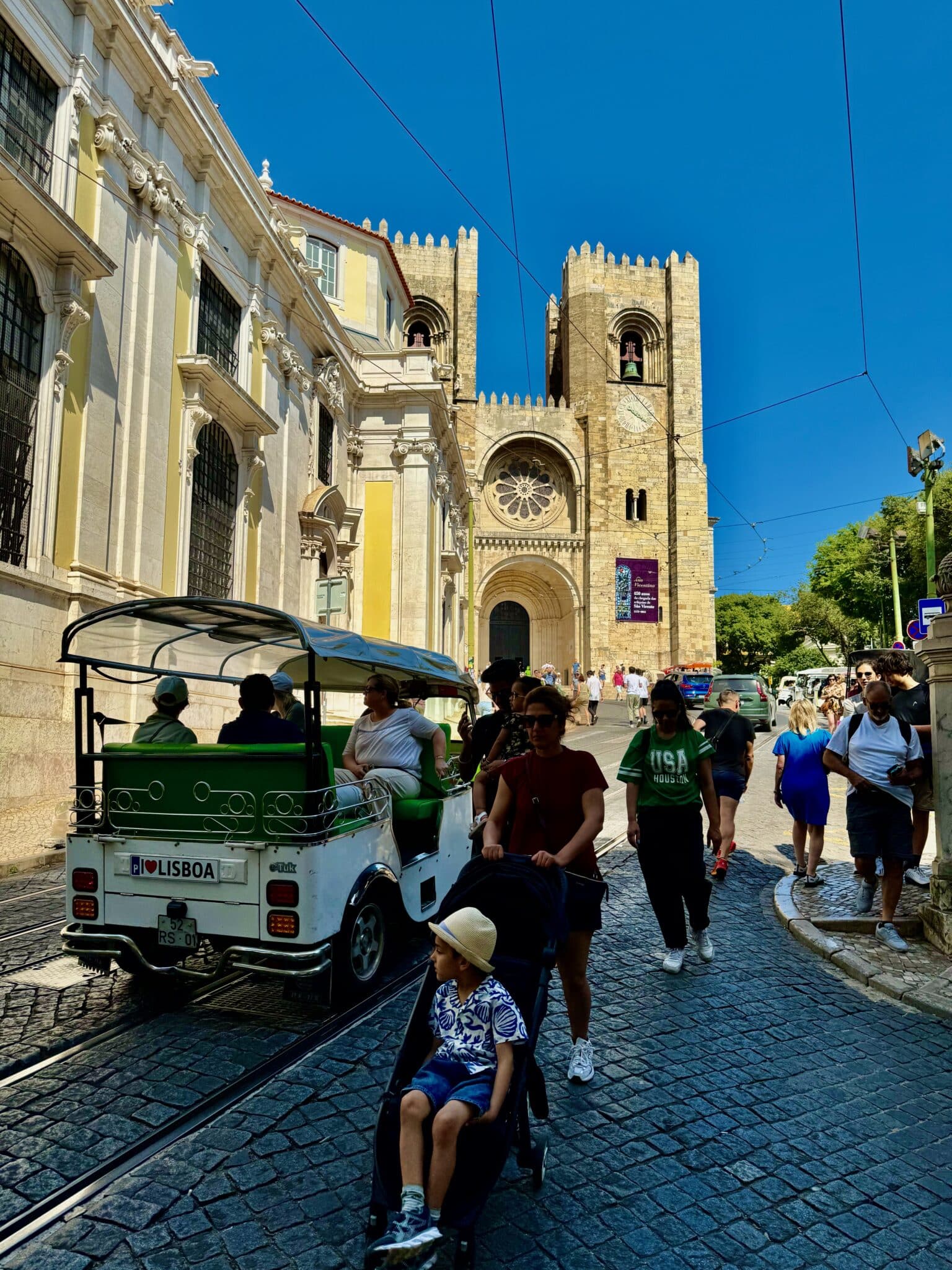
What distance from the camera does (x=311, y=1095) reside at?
11.1 ft

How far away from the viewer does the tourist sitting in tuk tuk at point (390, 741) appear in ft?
18.0

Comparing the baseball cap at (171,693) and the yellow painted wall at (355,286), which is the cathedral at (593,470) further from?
the baseball cap at (171,693)

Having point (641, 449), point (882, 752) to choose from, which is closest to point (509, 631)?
point (641, 449)

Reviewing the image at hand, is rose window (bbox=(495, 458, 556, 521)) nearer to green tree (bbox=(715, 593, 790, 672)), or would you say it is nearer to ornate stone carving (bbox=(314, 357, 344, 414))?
green tree (bbox=(715, 593, 790, 672))

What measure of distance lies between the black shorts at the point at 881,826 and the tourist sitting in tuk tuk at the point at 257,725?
150 inches

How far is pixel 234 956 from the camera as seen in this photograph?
4027mm

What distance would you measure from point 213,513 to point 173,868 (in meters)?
13.3

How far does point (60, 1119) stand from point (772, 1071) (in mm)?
2902

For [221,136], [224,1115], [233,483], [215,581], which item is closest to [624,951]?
[224,1115]

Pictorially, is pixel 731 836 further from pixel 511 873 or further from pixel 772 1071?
pixel 511 873

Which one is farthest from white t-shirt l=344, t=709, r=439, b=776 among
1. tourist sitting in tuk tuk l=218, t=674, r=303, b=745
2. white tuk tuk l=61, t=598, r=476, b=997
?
tourist sitting in tuk tuk l=218, t=674, r=303, b=745

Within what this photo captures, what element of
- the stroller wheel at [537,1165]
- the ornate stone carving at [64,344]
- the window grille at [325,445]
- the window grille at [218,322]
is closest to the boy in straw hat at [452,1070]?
the stroller wheel at [537,1165]

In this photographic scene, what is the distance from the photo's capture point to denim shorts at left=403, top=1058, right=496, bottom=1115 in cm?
245

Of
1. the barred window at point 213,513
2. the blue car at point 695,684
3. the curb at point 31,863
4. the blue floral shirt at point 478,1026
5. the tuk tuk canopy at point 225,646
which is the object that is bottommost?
the curb at point 31,863
